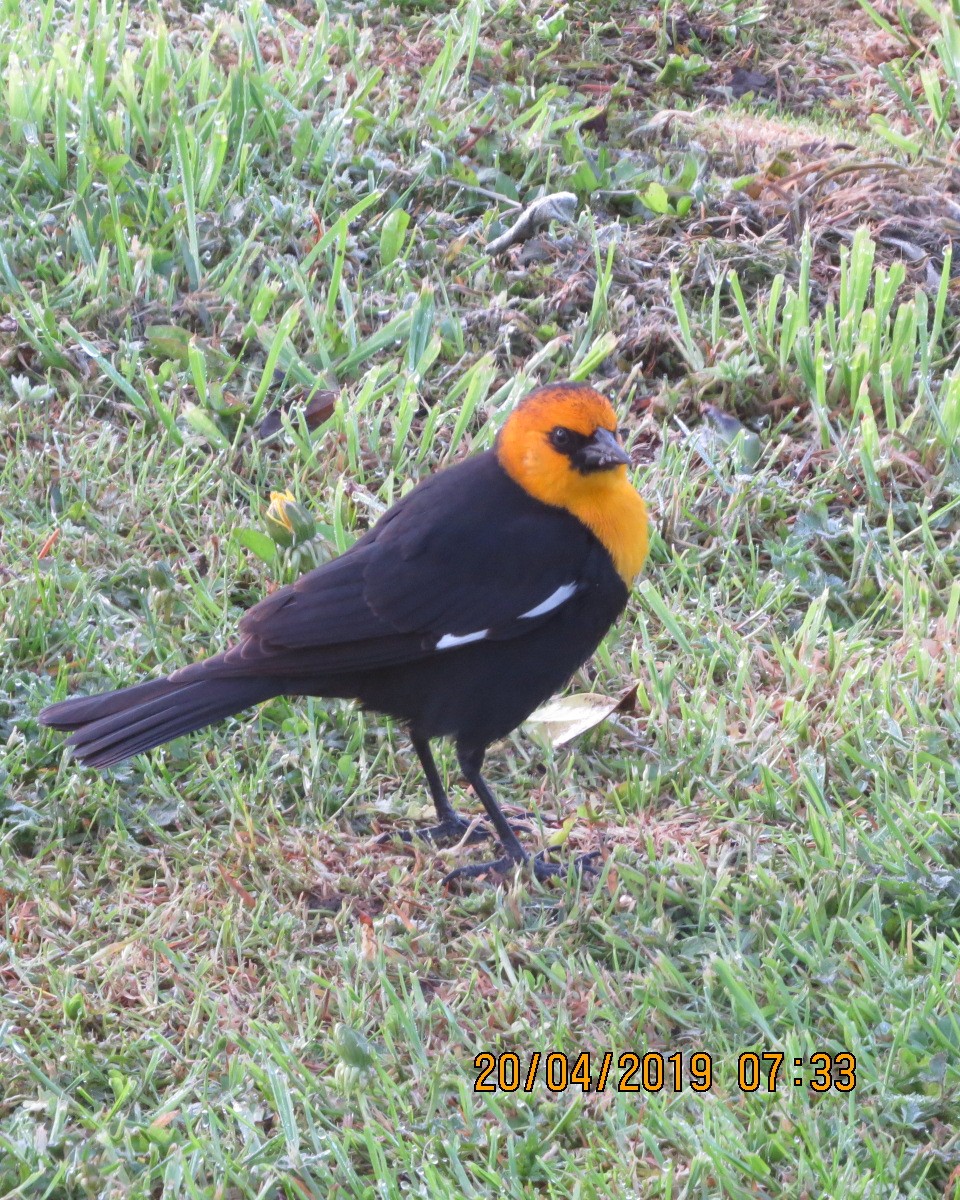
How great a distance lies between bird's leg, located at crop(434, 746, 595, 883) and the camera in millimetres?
3797

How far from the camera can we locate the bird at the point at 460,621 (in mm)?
3730

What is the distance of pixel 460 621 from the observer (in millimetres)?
3742

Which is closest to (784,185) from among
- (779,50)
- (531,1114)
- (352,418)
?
(779,50)

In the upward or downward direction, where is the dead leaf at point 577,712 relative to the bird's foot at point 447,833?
upward

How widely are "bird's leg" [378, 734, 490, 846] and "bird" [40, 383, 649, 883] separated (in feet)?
0.07

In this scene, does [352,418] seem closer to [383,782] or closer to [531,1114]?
[383,782]

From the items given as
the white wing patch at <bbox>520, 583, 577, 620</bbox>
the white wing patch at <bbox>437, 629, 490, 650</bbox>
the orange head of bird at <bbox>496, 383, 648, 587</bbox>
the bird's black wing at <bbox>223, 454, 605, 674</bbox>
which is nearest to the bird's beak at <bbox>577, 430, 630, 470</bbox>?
the orange head of bird at <bbox>496, 383, 648, 587</bbox>

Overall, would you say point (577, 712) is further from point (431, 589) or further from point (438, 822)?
point (431, 589)

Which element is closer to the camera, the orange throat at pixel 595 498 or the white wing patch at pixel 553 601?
the white wing patch at pixel 553 601

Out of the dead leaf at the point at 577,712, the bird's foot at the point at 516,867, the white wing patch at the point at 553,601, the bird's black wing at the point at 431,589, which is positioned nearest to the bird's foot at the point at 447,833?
the bird's foot at the point at 516,867
